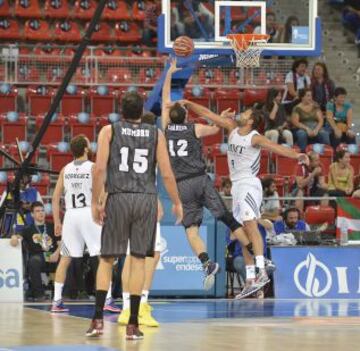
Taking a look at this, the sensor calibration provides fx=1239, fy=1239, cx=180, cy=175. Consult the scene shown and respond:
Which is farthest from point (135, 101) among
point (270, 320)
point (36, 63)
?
point (36, 63)

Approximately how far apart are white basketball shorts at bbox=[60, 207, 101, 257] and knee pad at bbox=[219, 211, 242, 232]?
2.07 metres

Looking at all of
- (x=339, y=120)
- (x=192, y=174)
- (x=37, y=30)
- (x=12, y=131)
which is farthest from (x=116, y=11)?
(x=192, y=174)

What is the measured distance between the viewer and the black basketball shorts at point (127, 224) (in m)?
11.3

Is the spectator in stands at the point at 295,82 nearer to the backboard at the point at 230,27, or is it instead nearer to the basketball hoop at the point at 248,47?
the backboard at the point at 230,27

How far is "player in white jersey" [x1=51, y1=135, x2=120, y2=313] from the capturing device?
47.0 ft

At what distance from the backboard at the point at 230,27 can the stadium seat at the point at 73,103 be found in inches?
171

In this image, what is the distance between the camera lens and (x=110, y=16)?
2655cm

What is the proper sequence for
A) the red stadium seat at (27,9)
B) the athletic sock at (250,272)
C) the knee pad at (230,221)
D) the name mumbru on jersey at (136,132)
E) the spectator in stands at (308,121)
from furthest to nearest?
1. the red stadium seat at (27,9)
2. the spectator in stands at (308,121)
3. the athletic sock at (250,272)
4. the knee pad at (230,221)
5. the name mumbru on jersey at (136,132)

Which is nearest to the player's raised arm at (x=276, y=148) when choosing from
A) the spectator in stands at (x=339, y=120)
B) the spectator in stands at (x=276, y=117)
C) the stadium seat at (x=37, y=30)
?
the spectator in stands at (x=276, y=117)

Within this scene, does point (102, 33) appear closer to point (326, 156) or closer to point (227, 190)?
point (326, 156)

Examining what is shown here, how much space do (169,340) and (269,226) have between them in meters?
6.58

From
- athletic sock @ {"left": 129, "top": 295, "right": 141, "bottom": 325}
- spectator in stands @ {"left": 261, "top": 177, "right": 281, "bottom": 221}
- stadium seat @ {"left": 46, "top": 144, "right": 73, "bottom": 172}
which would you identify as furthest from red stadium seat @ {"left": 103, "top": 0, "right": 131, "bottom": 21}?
athletic sock @ {"left": 129, "top": 295, "right": 141, "bottom": 325}

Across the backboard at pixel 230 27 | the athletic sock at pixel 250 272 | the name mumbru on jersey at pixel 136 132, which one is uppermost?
the backboard at pixel 230 27

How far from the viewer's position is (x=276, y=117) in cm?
2273
